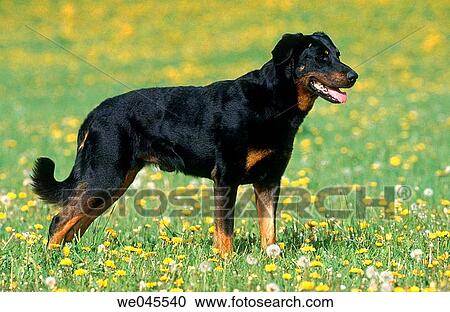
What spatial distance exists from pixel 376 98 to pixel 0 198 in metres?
8.11

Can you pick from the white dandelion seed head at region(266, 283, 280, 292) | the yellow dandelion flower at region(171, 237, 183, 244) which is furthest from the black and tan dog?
the white dandelion seed head at region(266, 283, 280, 292)

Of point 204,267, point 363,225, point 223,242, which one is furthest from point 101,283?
point 363,225

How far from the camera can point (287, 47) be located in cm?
562

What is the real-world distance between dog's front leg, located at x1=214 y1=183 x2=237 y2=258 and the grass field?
104mm

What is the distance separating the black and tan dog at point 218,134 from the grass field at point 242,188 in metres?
0.33

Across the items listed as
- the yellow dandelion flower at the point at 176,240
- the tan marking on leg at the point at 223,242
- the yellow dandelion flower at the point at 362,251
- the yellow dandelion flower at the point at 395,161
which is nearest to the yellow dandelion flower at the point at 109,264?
the yellow dandelion flower at the point at 176,240

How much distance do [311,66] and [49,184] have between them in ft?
7.12

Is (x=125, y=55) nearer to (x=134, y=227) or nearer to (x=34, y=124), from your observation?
(x=34, y=124)

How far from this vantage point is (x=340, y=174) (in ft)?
28.3

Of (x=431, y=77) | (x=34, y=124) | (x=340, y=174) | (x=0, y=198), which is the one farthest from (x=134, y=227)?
(x=431, y=77)

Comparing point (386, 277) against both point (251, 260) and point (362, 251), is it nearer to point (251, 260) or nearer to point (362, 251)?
point (362, 251)

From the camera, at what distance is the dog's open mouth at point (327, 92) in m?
5.61

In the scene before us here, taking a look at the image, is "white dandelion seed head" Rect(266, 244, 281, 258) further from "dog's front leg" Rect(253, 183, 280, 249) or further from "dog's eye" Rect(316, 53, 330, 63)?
"dog's eye" Rect(316, 53, 330, 63)
